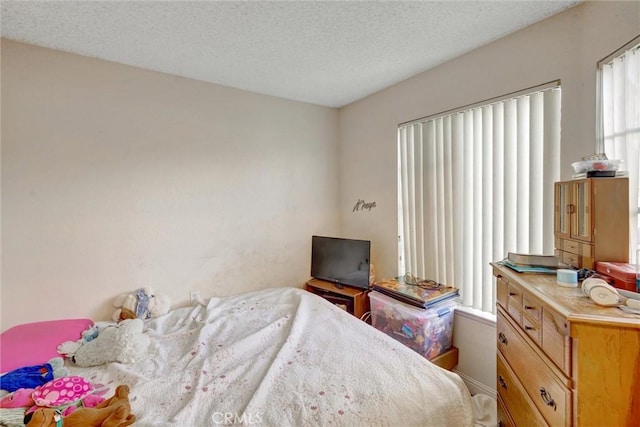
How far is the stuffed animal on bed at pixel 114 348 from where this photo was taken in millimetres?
1454

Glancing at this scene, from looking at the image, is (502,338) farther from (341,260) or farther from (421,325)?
(341,260)

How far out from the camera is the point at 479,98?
185 centimetres

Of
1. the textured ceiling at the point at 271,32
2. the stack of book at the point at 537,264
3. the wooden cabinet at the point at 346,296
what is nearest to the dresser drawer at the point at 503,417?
the stack of book at the point at 537,264

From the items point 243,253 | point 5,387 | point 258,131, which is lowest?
point 5,387

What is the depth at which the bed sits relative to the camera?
1.12m

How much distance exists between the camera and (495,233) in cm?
183

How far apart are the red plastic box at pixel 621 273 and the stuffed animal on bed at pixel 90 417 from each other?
6.10ft

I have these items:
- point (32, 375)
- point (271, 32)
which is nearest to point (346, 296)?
point (32, 375)

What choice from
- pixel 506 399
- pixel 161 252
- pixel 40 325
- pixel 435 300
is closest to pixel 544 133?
pixel 435 300

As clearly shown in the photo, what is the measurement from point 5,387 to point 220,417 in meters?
1.03

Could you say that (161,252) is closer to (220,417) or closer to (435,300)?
(220,417)

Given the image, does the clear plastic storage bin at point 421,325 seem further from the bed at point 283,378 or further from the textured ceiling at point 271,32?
the textured ceiling at point 271,32

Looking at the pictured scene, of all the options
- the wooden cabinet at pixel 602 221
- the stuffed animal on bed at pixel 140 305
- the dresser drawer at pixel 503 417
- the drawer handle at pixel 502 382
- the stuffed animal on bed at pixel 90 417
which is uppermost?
the wooden cabinet at pixel 602 221
